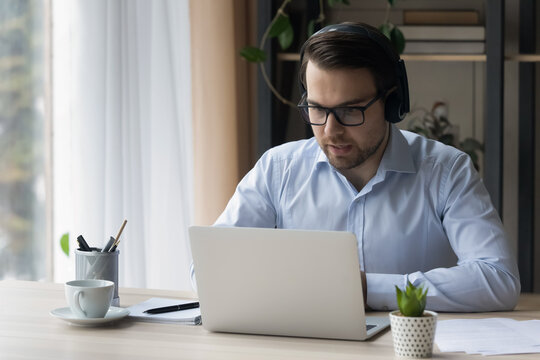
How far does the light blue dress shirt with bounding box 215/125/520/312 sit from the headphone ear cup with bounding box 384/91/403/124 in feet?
0.35

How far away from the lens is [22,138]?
292 centimetres

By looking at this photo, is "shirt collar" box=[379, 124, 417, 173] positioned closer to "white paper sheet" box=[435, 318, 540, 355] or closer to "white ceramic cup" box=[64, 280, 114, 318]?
"white paper sheet" box=[435, 318, 540, 355]

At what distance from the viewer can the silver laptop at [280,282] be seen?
1.33 m

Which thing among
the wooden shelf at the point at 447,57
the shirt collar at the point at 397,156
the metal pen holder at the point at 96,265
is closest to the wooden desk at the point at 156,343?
the metal pen holder at the point at 96,265

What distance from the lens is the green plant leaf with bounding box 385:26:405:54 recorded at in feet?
9.37

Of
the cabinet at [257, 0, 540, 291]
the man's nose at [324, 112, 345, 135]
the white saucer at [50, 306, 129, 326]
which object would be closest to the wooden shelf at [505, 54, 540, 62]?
the cabinet at [257, 0, 540, 291]

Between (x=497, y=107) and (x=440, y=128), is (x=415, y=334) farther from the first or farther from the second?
(x=440, y=128)

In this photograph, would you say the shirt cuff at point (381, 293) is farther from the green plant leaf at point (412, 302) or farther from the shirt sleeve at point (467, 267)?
the green plant leaf at point (412, 302)

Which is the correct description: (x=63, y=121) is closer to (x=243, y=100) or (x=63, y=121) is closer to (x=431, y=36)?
(x=243, y=100)

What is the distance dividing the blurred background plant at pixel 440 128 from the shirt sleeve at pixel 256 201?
1090 mm

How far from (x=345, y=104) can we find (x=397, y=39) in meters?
1.10

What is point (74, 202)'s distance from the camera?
2988 mm

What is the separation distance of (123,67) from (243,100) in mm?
512

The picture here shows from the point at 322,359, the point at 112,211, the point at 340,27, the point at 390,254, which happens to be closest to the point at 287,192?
the point at 390,254
